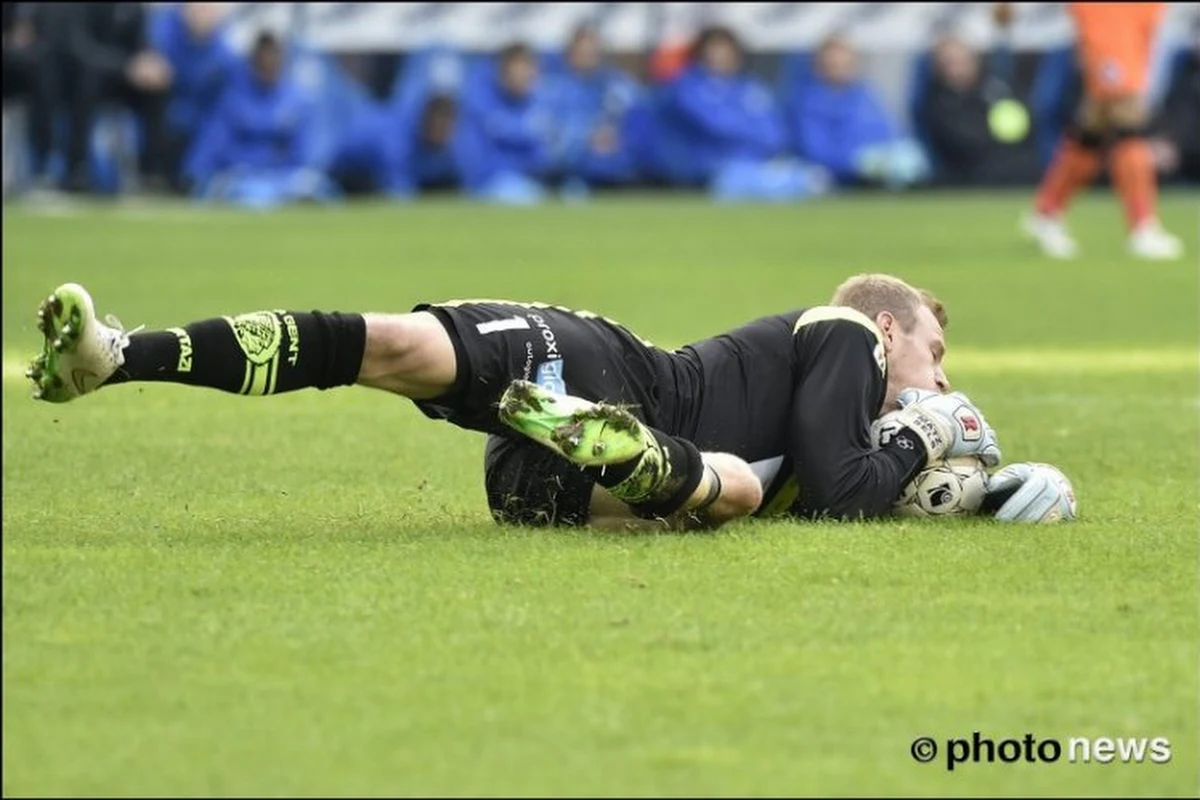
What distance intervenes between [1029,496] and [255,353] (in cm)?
215

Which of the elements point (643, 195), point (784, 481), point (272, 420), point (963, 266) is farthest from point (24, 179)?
point (784, 481)

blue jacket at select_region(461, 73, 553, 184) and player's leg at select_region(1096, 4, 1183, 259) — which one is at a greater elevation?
player's leg at select_region(1096, 4, 1183, 259)

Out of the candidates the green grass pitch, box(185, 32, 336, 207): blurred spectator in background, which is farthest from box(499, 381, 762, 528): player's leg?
box(185, 32, 336, 207): blurred spectator in background

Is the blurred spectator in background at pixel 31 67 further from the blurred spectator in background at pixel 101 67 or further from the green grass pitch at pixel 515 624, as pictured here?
the green grass pitch at pixel 515 624

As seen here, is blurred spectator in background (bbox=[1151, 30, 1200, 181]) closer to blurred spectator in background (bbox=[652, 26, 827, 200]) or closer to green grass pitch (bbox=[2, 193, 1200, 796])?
blurred spectator in background (bbox=[652, 26, 827, 200])

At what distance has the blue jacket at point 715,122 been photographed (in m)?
28.7

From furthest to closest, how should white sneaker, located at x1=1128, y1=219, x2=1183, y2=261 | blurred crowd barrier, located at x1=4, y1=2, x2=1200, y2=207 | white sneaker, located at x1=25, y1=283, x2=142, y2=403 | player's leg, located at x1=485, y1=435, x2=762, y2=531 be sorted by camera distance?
blurred crowd barrier, located at x1=4, y1=2, x2=1200, y2=207 < white sneaker, located at x1=1128, y1=219, x2=1183, y2=261 < player's leg, located at x1=485, y1=435, x2=762, y2=531 < white sneaker, located at x1=25, y1=283, x2=142, y2=403

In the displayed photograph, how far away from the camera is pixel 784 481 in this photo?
667 centimetres

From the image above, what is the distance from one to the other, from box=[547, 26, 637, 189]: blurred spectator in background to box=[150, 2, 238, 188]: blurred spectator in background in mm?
3795

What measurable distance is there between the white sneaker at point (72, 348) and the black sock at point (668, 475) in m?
1.19

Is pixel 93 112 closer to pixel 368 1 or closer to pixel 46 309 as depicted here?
pixel 368 1

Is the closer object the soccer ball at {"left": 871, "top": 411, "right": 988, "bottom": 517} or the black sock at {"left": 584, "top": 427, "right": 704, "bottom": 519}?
the black sock at {"left": 584, "top": 427, "right": 704, "bottom": 519}

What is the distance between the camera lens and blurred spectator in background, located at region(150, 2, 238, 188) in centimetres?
2758

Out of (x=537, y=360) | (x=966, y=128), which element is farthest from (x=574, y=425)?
(x=966, y=128)
